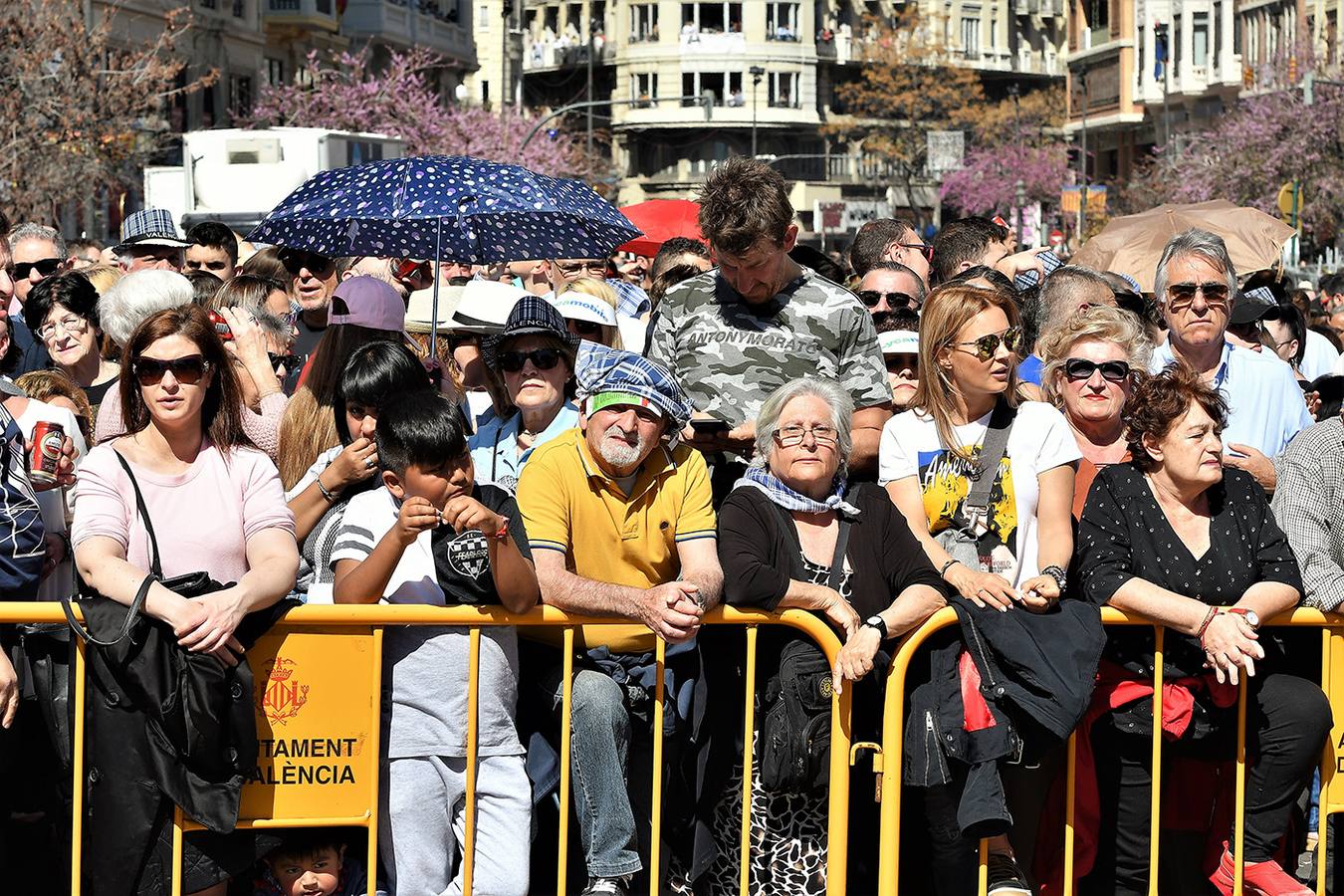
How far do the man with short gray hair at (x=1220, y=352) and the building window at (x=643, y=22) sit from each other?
94.1 meters

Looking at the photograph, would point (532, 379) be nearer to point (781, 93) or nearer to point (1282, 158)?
point (1282, 158)

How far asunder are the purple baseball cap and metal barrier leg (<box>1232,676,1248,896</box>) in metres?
3.28

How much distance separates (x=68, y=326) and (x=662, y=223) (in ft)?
26.3

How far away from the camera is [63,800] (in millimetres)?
5309

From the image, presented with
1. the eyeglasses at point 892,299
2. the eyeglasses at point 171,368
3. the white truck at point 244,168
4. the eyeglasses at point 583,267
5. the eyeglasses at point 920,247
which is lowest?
the eyeglasses at point 171,368

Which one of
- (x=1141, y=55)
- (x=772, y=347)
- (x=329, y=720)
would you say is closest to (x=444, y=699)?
(x=329, y=720)

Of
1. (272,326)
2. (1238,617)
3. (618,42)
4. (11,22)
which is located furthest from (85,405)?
(618,42)

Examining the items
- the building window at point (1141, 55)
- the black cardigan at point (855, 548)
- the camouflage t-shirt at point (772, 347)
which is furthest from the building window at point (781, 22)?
the black cardigan at point (855, 548)

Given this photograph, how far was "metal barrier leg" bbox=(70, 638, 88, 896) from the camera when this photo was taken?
16.4 feet

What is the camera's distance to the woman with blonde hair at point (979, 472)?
5473 millimetres

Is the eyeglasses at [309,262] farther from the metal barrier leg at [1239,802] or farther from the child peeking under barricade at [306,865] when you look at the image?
the metal barrier leg at [1239,802]

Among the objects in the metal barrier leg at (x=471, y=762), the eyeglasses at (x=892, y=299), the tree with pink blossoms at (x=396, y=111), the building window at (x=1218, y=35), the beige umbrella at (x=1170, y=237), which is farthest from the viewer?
the building window at (x=1218, y=35)

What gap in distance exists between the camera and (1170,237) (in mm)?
11867

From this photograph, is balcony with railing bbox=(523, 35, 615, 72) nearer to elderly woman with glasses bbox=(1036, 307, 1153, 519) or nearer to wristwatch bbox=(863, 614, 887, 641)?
elderly woman with glasses bbox=(1036, 307, 1153, 519)
